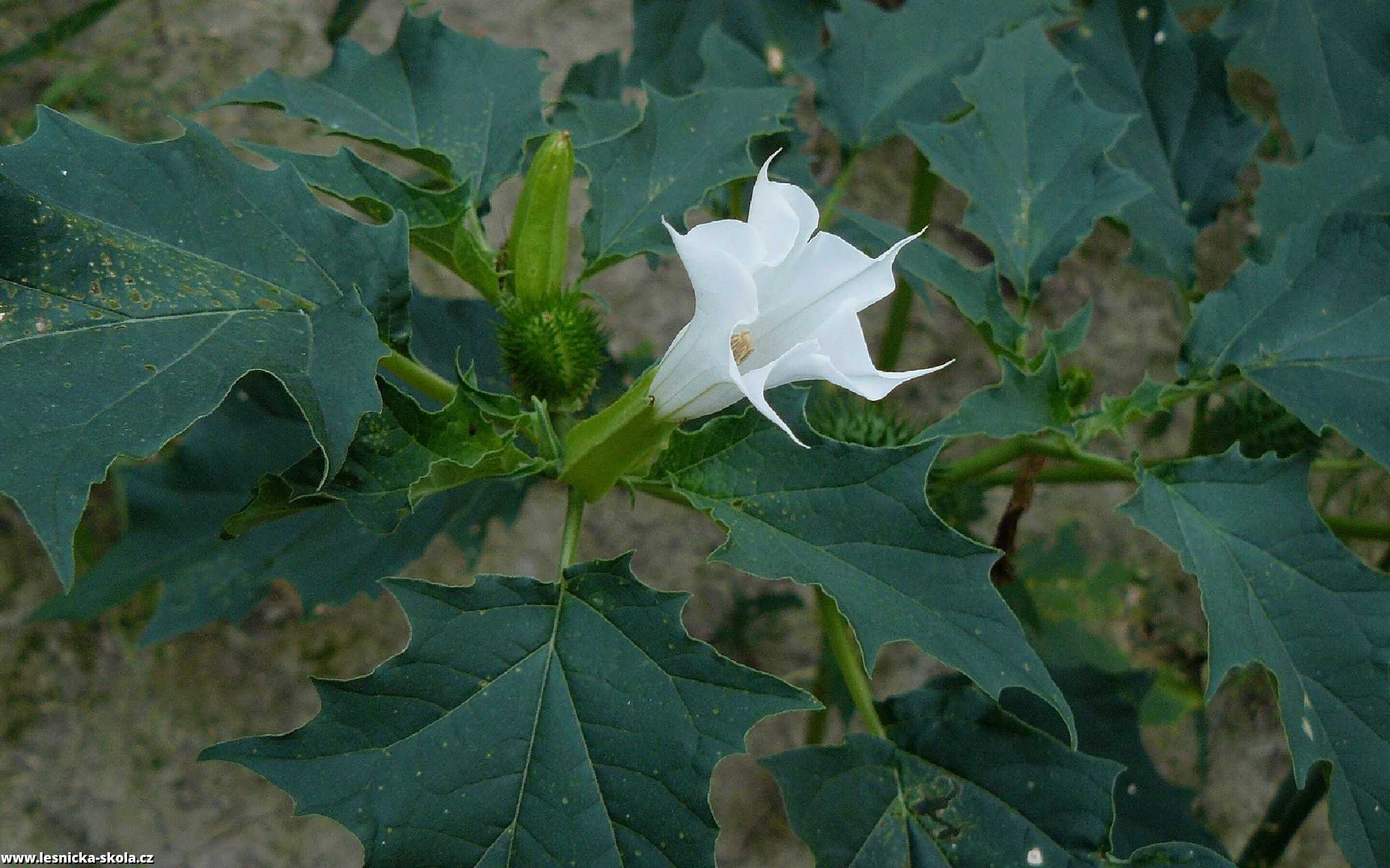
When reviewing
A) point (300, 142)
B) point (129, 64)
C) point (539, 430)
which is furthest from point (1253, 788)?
point (129, 64)

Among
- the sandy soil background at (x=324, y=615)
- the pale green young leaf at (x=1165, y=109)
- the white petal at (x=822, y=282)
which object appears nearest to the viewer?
the white petal at (x=822, y=282)

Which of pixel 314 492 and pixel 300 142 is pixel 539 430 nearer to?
pixel 314 492

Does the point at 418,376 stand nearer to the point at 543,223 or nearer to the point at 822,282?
the point at 543,223

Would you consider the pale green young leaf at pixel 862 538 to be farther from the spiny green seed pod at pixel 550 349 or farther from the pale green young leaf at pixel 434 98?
the pale green young leaf at pixel 434 98

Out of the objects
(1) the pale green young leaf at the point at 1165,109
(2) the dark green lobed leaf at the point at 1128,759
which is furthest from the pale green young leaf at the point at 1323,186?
(2) the dark green lobed leaf at the point at 1128,759

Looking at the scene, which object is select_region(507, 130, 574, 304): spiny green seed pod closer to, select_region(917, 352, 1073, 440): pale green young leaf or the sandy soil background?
select_region(917, 352, 1073, 440): pale green young leaf

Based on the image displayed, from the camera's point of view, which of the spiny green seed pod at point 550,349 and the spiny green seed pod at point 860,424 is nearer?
the spiny green seed pod at point 550,349

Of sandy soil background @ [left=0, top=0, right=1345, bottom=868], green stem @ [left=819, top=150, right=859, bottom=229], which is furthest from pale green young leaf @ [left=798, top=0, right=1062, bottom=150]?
sandy soil background @ [left=0, top=0, right=1345, bottom=868]

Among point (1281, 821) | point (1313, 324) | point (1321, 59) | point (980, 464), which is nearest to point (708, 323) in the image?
point (980, 464)
